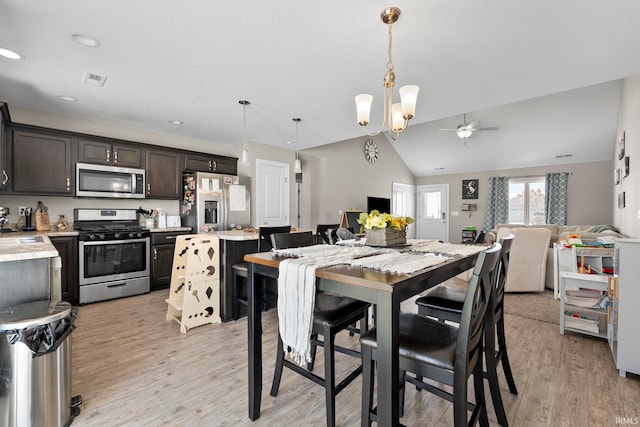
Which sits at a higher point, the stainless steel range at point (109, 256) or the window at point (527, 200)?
the window at point (527, 200)

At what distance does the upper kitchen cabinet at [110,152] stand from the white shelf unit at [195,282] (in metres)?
1.94

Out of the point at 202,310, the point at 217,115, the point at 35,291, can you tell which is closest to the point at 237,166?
the point at 217,115

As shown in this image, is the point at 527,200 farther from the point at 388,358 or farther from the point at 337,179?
the point at 388,358

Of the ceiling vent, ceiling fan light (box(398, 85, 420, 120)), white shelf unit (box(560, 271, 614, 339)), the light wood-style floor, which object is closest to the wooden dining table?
the light wood-style floor

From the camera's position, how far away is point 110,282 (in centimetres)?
371

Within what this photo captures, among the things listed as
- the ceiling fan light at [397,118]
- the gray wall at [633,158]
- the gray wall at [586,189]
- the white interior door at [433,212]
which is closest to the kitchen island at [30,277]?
the ceiling fan light at [397,118]

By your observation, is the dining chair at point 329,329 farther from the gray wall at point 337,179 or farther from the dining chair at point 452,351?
the gray wall at point 337,179

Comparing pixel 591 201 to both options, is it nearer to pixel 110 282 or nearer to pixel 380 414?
pixel 380 414

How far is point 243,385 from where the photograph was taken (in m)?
1.94

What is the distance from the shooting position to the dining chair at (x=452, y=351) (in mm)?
1111

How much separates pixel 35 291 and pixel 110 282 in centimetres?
222

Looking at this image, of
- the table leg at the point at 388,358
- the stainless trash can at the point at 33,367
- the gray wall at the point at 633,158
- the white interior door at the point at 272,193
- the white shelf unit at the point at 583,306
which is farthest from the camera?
the white interior door at the point at 272,193

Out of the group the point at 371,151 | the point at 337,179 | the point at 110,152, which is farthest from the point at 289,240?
the point at 371,151

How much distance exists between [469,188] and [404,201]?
187cm
